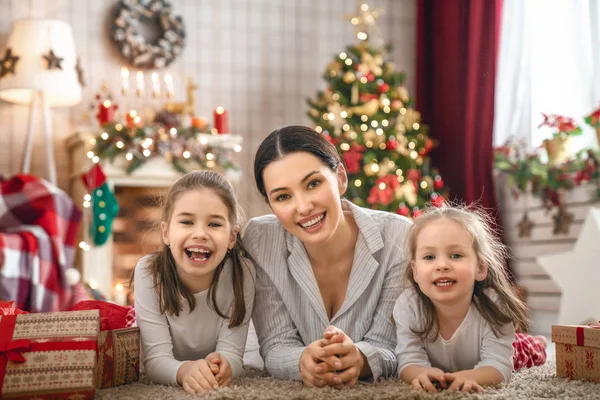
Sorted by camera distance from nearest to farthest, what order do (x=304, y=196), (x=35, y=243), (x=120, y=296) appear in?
(x=304, y=196) → (x=35, y=243) → (x=120, y=296)

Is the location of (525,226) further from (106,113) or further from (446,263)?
(446,263)

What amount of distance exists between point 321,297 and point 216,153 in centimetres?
258

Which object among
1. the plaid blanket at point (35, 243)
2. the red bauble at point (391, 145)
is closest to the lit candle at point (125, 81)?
the plaid blanket at point (35, 243)

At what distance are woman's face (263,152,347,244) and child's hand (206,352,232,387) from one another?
1.13 ft

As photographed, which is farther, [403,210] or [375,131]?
[375,131]

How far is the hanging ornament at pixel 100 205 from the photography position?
4086 millimetres

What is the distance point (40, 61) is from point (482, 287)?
123 inches

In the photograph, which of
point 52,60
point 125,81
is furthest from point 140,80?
point 52,60

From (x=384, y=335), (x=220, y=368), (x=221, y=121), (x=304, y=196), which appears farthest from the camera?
(x=221, y=121)

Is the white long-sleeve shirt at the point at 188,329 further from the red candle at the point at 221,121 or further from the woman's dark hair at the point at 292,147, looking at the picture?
the red candle at the point at 221,121

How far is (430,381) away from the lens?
5.43ft

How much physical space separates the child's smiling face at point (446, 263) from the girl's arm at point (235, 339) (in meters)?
0.42

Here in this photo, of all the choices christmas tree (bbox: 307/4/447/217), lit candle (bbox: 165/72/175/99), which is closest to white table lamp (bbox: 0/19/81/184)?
lit candle (bbox: 165/72/175/99)

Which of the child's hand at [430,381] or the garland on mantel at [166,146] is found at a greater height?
the garland on mantel at [166,146]
